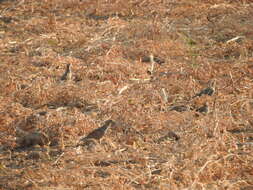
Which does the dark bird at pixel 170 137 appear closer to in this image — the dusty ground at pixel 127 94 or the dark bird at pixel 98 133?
the dusty ground at pixel 127 94

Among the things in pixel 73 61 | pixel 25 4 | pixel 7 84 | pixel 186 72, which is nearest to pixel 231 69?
pixel 186 72

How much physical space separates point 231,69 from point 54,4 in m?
2.95

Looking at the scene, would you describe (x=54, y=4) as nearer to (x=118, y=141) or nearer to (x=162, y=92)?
(x=162, y=92)

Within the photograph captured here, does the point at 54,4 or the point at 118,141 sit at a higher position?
the point at 54,4

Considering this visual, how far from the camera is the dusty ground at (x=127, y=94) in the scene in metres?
3.81

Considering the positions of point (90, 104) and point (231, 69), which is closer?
point (90, 104)

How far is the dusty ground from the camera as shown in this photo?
12.5 feet

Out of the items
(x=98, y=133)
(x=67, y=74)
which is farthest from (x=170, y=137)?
(x=67, y=74)

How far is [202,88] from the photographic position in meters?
5.30

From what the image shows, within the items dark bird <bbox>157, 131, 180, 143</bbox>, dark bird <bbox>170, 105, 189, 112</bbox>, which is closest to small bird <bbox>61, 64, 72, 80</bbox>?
dark bird <bbox>170, 105, 189, 112</bbox>

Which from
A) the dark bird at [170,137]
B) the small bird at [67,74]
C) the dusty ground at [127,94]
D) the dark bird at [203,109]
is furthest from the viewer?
the small bird at [67,74]

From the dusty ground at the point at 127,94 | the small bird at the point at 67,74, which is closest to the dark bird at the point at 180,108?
the dusty ground at the point at 127,94

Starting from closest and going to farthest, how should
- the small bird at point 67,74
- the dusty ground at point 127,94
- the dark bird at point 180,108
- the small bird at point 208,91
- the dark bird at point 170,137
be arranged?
1. the dusty ground at point 127,94
2. the dark bird at point 170,137
3. the dark bird at point 180,108
4. the small bird at point 208,91
5. the small bird at point 67,74

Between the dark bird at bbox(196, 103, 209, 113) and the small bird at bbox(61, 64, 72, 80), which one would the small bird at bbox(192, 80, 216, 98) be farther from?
the small bird at bbox(61, 64, 72, 80)
